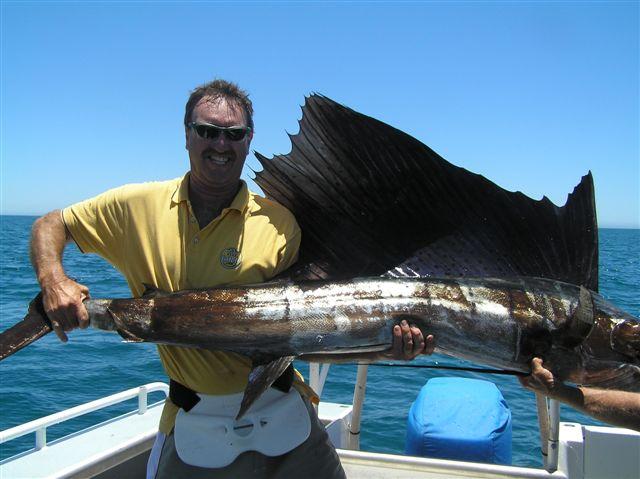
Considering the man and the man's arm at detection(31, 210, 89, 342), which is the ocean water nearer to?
the man

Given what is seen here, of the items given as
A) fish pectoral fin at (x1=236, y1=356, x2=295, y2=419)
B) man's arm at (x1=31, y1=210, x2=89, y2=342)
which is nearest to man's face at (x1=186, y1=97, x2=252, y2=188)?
man's arm at (x1=31, y1=210, x2=89, y2=342)

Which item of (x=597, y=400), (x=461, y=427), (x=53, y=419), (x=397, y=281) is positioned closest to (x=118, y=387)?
(x=53, y=419)

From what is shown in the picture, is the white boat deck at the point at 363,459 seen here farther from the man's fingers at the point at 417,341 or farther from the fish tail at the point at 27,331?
the man's fingers at the point at 417,341

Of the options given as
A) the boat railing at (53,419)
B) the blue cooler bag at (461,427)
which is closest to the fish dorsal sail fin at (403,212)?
the boat railing at (53,419)

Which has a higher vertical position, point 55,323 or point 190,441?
point 55,323

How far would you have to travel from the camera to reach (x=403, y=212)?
7.08ft

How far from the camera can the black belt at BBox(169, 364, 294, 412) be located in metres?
2.00

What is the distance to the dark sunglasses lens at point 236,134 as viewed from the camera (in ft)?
6.53

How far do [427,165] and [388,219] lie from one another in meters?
0.23

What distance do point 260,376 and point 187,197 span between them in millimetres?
665

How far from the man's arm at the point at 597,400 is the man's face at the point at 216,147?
1.15 m

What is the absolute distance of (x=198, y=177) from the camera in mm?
2078

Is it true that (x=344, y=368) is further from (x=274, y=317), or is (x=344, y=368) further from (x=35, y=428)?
(x=274, y=317)

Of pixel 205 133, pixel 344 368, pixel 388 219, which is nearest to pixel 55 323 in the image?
pixel 205 133
